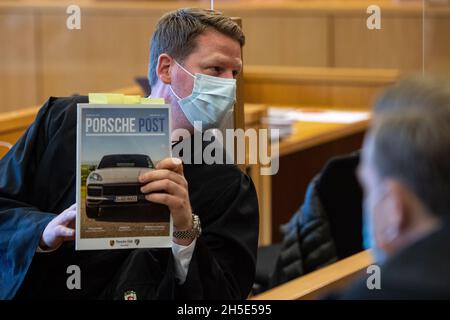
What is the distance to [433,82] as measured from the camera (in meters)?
1.29

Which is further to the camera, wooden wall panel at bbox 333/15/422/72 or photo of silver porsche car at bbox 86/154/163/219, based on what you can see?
wooden wall panel at bbox 333/15/422/72

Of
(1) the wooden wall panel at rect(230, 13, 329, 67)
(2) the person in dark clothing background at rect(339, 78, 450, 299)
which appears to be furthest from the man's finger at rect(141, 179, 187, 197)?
(1) the wooden wall panel at rect(230, 13, 329, 67)

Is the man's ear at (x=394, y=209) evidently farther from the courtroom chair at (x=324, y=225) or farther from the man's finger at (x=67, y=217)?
the courtroom chair at (x=324, y=225)

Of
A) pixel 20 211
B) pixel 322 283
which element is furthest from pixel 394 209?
pixel 322 283

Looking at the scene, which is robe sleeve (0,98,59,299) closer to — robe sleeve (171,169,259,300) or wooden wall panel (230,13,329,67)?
robe sleeve (171,169,259,300)

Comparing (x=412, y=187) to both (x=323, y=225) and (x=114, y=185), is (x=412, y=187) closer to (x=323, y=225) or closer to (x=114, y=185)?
(x=114, y=185)

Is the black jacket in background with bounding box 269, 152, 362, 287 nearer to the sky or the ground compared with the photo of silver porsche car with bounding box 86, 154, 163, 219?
nearer to the ground

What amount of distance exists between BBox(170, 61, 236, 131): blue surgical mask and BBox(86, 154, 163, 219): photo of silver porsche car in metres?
0.27

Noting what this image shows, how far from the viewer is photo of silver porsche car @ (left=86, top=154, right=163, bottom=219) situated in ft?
6.68

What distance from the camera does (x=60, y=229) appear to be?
212 centimetres

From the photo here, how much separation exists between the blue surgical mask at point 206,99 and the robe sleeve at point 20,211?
344 mm

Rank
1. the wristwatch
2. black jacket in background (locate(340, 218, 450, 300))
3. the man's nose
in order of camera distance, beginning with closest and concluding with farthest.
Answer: black jacket in background (locate(340, 218, 450, 300)) < the wristwatch < the man's nose

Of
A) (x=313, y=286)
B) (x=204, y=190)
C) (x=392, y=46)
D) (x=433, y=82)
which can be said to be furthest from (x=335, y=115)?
(x=433, y=82)

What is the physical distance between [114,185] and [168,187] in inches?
4.1
